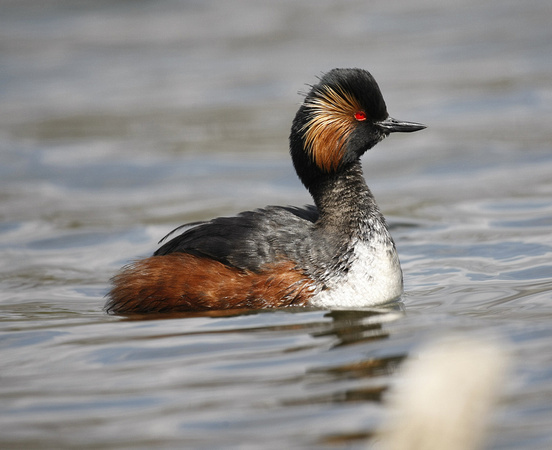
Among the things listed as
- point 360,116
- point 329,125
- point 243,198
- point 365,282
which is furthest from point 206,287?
point 243,198

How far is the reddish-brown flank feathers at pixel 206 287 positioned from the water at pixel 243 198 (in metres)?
0.17

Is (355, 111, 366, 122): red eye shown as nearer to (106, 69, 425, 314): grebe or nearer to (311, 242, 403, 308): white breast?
(106, 69, 425, 314): grebe

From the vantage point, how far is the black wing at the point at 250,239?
7.06 metres

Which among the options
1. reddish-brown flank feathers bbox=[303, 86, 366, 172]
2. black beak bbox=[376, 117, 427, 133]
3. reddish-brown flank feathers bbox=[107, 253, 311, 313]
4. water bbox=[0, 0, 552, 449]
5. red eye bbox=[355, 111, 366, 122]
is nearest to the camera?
water bbox=[0, 0, 552, 449]

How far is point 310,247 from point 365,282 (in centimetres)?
48

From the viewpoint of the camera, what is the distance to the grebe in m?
7.02

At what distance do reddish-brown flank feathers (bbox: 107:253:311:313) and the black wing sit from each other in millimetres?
70

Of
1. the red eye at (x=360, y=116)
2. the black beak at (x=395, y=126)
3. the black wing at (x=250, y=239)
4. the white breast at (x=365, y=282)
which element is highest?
the red eye at (x=360, y=116)

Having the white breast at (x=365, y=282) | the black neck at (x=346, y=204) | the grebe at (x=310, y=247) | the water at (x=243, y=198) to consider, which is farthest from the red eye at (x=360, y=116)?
the water at (x=243, y=198)

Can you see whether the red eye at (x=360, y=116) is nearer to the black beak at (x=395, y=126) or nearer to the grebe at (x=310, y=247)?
the grebe at (x=310, y=247)

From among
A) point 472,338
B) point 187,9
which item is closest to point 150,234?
point 472,338

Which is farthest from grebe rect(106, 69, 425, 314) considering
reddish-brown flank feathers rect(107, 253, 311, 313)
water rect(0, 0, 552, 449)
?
water rect(0, 0, 552, 449)

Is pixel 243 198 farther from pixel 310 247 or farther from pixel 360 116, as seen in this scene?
pixel 310 247

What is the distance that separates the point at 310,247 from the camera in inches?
281
